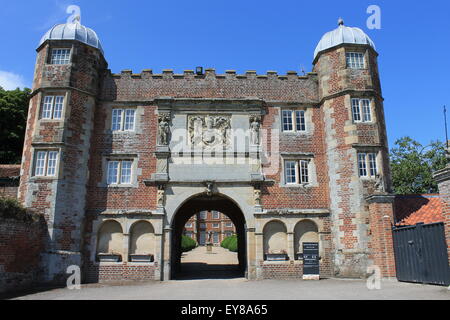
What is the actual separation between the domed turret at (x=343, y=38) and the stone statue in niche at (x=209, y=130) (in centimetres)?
650

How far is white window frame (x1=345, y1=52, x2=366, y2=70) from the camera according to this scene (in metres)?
18.7

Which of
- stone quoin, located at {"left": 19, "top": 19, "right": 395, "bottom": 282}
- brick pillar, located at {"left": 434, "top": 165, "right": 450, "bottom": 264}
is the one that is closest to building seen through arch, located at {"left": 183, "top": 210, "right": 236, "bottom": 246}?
stone quoin, located at {"left": 19, "top": 19, "right": 395, "bottom": 282}

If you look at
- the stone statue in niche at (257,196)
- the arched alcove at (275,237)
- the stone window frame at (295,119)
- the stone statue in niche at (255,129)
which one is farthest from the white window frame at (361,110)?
the arched alcove at (275,237)

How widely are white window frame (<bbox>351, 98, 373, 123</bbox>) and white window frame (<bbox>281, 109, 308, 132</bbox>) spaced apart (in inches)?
97.9

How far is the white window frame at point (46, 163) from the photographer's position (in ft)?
54.6

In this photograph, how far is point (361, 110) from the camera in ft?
59.4

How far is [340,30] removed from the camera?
760 inches

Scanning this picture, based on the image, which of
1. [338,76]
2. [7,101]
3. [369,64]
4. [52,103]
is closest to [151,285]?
[52,103]

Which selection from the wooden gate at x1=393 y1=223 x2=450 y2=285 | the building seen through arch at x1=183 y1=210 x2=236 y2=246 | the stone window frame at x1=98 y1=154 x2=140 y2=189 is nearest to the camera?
Result: the wooden gate at x1=393 y1=223 x2=450 y2=285

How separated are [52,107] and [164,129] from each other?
5.39 metres

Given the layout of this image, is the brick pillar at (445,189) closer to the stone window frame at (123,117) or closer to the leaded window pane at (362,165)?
the leaded window pane at (362,165)

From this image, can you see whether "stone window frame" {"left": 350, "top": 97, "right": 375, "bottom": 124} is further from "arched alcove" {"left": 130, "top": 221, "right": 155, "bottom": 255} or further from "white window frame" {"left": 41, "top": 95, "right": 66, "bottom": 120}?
"white window frame" {"left": 41, "top": 95, "right": 66, "bottom": 120}

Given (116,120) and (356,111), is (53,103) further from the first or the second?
(356,111)

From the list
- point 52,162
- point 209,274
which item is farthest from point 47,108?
point 209,274
